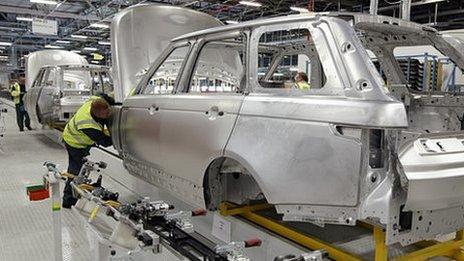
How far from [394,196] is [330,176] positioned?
0.33m

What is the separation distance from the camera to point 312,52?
4.07 m

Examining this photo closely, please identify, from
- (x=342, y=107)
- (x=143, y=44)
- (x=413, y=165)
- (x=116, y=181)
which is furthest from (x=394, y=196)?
(x=116, y=181)

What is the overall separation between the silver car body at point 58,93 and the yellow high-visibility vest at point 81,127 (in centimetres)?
396

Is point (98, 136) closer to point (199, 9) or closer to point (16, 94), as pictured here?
point (16, 94)

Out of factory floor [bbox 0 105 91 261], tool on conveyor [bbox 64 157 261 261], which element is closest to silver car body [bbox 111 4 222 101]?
factory floor [bbox 0 105 91 261]

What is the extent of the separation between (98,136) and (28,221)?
1108 mm

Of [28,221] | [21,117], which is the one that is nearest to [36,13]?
[21,117]

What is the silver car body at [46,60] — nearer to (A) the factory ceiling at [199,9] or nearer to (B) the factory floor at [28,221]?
(A) the factory ceiling at [199,9]

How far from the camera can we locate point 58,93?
27.6ft

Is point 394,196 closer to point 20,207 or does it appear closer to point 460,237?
point 460,237

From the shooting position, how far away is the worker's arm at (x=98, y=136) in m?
4.37

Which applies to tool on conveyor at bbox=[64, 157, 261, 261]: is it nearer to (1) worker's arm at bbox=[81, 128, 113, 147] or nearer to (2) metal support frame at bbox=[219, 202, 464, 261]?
(2) metal support frame at bbox=[219, 202, 464, 261]

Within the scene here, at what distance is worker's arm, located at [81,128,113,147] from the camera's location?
4367 mm

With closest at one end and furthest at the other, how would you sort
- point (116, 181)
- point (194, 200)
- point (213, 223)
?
1. point (194, 200)
2. point (213, 223)
3. point (116, 181)
